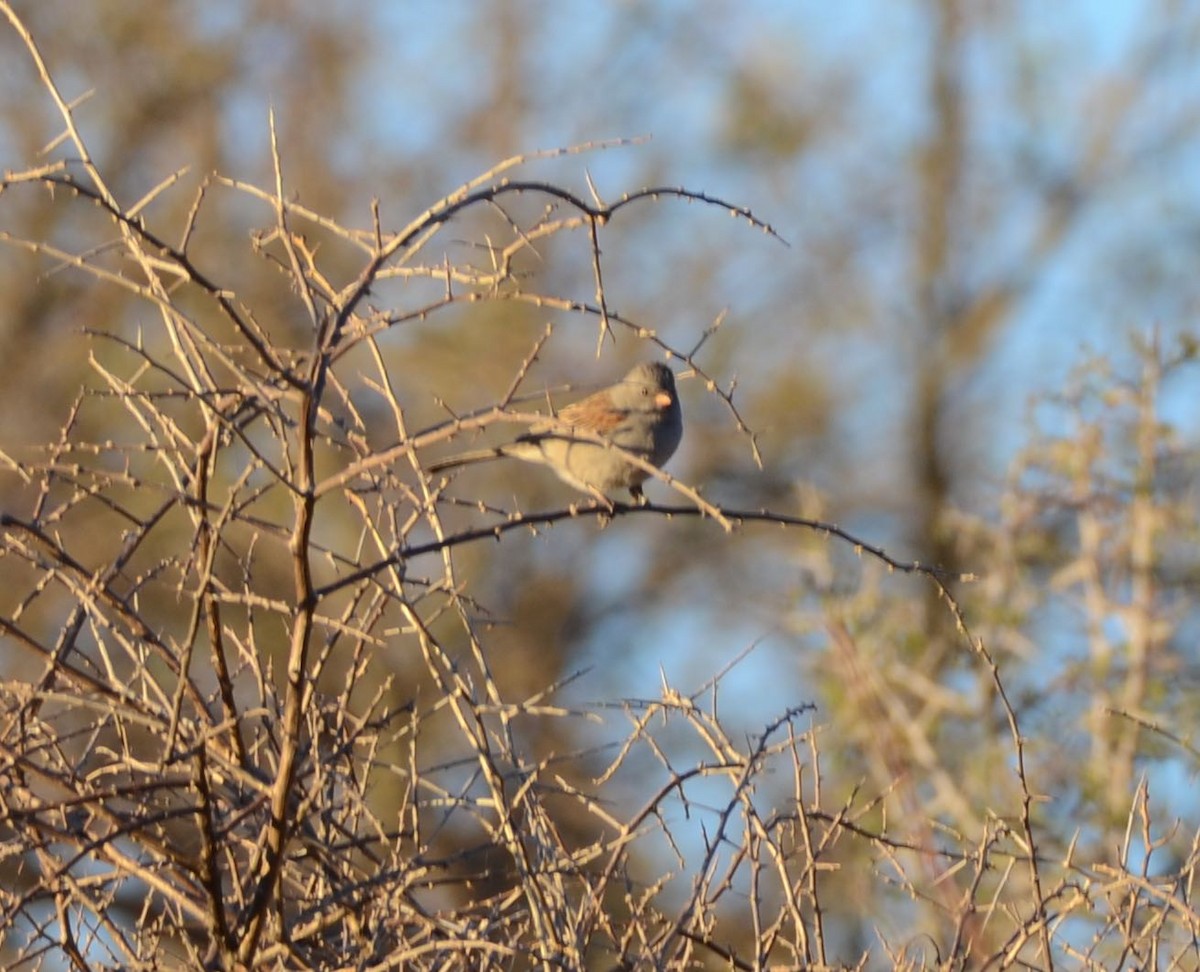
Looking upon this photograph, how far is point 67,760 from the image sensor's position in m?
2.96

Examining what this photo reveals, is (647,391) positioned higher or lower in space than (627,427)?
higher

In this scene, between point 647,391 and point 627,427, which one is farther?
point 647,391

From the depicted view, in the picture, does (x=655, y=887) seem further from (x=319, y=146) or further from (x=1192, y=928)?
(x=319, y=146)

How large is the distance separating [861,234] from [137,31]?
624 centimetres

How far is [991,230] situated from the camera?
15883mm

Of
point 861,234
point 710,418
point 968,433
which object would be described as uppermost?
point 861,234

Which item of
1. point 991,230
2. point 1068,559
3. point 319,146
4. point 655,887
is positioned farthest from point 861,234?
point 655,887

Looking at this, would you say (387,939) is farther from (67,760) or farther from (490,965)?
(67,760)

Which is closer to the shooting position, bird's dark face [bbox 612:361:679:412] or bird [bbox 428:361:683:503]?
bird [bbox 428:361:683:503]

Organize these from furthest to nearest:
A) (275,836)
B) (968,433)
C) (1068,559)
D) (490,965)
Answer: (968,433) → (1068,559) → (490,965) → (275,836)

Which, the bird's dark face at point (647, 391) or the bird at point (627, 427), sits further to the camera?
the bird's dark face at point (647, 391)

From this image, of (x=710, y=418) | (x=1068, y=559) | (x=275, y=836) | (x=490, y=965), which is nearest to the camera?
(x=275, y=836)

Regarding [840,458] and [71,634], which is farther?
[840,458]

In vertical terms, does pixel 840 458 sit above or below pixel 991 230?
below
